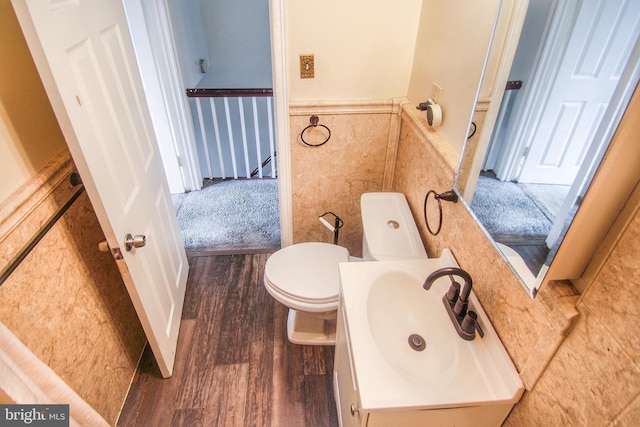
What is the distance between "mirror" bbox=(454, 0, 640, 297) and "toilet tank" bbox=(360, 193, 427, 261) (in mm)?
405

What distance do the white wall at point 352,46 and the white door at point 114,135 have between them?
75cm

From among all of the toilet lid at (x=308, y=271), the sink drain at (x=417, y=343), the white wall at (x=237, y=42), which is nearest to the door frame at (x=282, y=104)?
the toilet lid at (x=308, y=271)

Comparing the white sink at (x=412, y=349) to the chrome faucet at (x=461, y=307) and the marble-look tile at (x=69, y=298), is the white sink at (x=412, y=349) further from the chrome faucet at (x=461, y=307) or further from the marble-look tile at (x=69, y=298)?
the marble-look tile at (x=69, y=298)

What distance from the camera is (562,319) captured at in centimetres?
73

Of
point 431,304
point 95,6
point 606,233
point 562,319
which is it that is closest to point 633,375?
point 562,319

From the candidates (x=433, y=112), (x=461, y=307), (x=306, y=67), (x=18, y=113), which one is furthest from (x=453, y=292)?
(x=18, y=113)

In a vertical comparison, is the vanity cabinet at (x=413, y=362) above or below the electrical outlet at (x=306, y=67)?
below

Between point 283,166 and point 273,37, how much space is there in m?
0.67

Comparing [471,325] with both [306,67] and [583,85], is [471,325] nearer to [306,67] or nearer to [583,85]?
[583,85]

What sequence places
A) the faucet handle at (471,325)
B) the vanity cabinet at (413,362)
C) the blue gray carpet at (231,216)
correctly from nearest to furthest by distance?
the vanity cabinet at (413,362), the faucet handle at (471,325), the blue gray carpet at (231,216)

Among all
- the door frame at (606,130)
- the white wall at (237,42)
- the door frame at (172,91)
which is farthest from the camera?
the white wall at (237,42)

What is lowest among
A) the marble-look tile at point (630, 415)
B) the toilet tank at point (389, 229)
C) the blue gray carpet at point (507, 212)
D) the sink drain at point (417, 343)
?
the sink drain at point (417, 343)

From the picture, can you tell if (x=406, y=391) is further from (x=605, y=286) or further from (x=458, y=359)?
(x=605, y=286)

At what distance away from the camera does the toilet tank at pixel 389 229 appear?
1494 mm
